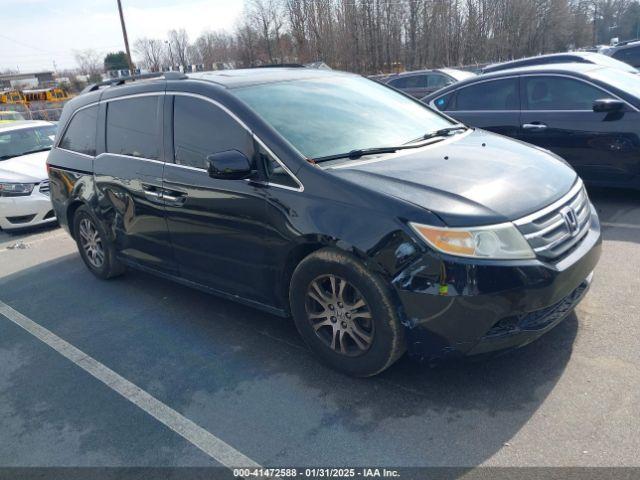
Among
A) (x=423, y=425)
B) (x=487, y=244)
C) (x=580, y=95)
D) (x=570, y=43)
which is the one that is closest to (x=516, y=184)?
(x=487, y=244)

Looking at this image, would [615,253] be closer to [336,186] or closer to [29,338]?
[336,186]

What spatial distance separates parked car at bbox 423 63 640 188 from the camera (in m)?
5.82

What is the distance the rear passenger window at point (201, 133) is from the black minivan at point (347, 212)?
0.04ft

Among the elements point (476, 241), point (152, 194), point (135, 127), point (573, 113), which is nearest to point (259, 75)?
point (135, 127)

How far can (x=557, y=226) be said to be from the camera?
118 inches

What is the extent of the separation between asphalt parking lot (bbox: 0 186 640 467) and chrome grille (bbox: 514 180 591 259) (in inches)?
27.7

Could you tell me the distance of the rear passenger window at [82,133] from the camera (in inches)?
201

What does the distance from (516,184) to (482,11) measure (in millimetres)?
47080

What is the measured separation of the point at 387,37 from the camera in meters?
47.0

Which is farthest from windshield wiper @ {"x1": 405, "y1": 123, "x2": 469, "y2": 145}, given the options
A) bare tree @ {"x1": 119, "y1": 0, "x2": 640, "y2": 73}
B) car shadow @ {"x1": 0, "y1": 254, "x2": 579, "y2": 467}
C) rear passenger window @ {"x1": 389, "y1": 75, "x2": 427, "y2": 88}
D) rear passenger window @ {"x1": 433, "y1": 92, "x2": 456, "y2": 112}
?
bare tree @ {"x1": 119, "y1": 0, "x2": 640, "y2": 73}

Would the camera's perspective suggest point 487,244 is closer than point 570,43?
Yes

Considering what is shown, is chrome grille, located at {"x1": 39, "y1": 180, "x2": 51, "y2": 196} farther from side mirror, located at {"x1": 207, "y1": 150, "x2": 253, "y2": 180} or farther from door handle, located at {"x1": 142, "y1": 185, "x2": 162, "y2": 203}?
side mirror, located at {"x1": 207, "y1": 150, "x2": 253, "y2": 180}

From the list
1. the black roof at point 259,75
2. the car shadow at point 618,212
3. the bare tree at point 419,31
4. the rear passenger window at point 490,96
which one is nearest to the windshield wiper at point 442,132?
the black roof at point 259,75

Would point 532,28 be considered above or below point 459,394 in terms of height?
above
